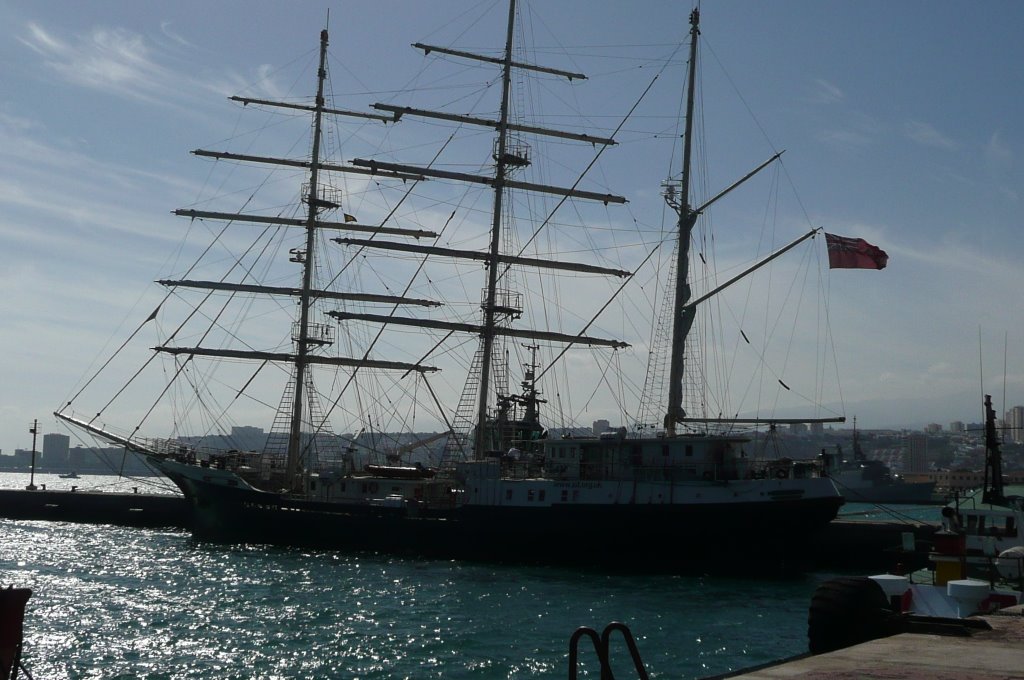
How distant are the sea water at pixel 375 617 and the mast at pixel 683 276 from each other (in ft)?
25.0

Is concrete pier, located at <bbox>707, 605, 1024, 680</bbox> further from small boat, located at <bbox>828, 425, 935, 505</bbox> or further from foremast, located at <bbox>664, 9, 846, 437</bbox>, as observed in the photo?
small boat, located at <bbox>828, 425, 935, 505</bbox>

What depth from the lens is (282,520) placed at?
162ft

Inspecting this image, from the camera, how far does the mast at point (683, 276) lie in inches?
1702

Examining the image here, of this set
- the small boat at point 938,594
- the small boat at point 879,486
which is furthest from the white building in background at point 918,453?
the small boat at point 938,594

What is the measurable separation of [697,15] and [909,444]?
159035mm

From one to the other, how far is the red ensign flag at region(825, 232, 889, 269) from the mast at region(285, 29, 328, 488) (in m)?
28.7

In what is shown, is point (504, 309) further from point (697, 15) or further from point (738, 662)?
point (738, 662)

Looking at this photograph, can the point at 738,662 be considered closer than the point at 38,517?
Yes

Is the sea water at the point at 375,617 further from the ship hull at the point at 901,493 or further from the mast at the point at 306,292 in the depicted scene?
the ship hull at the point at 901,493

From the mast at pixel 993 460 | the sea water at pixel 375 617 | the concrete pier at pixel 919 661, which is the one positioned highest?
the mast at pixel 993 460

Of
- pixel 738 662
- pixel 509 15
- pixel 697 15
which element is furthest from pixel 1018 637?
pixel 509 15

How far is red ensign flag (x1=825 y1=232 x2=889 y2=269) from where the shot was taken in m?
37.9

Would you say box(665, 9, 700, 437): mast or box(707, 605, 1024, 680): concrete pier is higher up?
box(665, 9, 700, 437): mast

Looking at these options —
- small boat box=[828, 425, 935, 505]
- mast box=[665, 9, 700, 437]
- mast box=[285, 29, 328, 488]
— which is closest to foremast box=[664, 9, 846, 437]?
mast box=[665, 9, 700, 437]
